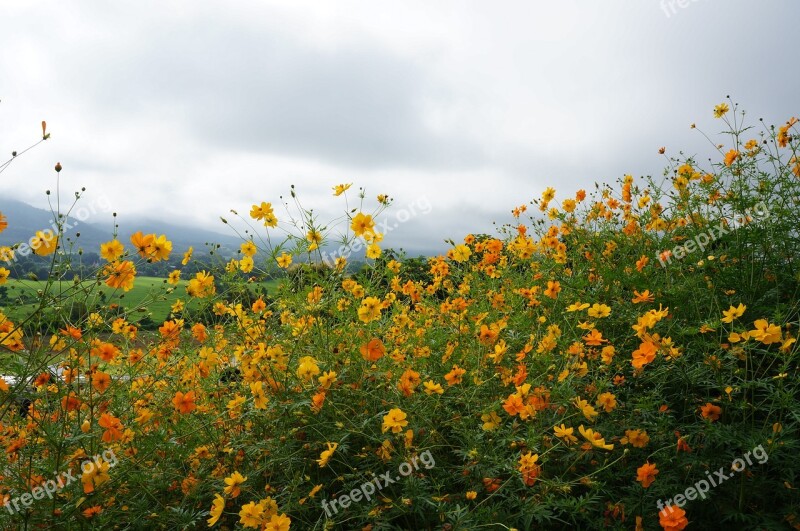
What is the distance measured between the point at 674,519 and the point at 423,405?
1.13 m

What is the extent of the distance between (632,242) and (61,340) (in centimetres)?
373

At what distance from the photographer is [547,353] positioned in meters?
2.54

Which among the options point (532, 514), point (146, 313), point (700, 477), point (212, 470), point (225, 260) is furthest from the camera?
point (225, 260)

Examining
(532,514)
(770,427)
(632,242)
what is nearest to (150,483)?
(532,514)

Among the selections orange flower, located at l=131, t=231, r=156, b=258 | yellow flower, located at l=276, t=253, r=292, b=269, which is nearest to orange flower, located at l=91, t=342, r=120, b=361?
orange flower, located at l=131, t=231, r=156, b=258

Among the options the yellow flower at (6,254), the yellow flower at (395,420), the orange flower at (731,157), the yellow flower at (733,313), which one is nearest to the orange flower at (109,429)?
the yellow flower at (6,254)

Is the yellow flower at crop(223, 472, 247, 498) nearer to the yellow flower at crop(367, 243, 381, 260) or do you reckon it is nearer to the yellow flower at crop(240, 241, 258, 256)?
the yellow flower at crop(240, 241, 258, 256)

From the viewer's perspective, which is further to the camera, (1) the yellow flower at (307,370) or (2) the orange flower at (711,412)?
(1) the yellow flower at (307,370)

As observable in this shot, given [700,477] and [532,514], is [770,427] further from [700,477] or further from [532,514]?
[532,514]

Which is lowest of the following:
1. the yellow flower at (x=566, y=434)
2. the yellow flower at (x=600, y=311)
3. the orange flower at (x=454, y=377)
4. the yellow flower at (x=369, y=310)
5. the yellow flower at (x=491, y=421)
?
the yellow flower at (x=566, y=434)

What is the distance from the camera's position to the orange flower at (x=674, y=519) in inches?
64.9

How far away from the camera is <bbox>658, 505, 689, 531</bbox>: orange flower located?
165 centimetres

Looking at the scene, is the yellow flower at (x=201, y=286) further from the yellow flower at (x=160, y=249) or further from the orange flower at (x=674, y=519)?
the orange flower at (x=674, y=519)

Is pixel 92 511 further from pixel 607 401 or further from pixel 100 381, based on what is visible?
pixel 607 401
